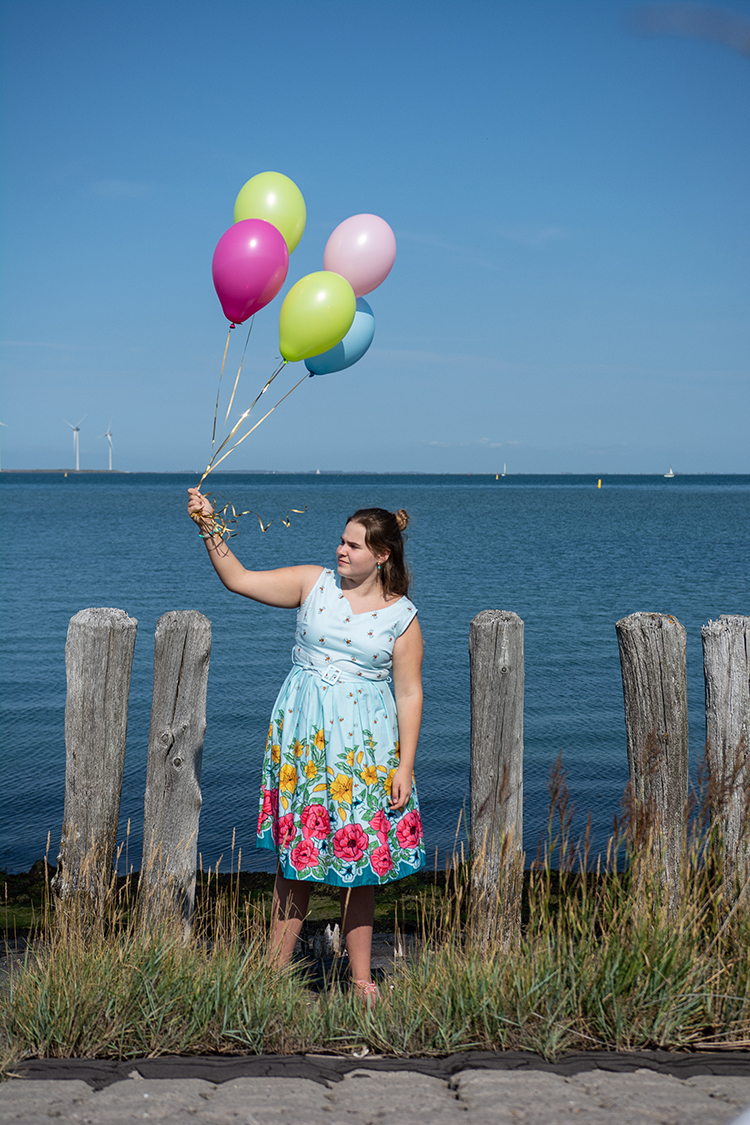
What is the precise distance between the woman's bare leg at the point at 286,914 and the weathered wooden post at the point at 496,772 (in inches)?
28.6

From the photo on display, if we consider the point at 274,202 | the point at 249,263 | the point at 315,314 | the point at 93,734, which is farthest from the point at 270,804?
the point at 274,202

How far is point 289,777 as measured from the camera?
3.81m

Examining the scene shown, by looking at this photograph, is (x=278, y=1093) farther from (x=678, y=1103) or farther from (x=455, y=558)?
(x=455, y=558)

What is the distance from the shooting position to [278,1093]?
277 cm

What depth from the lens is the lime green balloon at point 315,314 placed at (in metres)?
4.29

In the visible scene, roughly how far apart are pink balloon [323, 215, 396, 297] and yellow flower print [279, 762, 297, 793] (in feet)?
8.06

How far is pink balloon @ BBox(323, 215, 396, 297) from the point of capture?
4.68m

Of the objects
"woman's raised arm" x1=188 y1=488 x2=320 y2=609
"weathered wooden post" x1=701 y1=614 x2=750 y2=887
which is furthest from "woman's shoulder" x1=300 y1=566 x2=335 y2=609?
"weathered wooden post" x1=701 y1=614 x2=750 y2=887

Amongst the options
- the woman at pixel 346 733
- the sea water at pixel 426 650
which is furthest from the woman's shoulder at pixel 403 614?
the sea water at pixel 426 650

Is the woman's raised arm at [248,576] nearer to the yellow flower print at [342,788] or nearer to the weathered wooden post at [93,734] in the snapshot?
the weathered wooden post at [93,734]

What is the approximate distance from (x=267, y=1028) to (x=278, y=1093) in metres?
0.42

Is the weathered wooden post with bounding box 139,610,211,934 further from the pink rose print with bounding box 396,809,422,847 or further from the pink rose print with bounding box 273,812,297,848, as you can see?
the pink rose print with bounding box 396,809,422,847

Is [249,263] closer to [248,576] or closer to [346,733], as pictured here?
→ [248,576]

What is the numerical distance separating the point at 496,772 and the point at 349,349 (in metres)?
2.22
